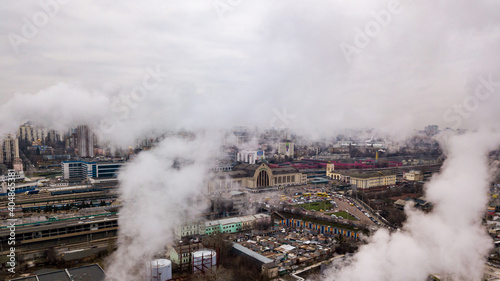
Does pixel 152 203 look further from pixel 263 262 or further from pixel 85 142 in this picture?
pixel 85 142

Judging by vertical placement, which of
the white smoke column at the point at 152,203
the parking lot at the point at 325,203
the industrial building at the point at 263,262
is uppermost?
the white smoke column at the point at 152,203

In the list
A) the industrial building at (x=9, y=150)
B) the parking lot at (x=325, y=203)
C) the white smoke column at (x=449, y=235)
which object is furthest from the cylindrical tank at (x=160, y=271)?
the industrial building at (x=9, y=150)

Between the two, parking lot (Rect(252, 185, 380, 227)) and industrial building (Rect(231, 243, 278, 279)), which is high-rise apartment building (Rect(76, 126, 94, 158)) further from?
industrial building (Rect(231, 243, 278, 279))

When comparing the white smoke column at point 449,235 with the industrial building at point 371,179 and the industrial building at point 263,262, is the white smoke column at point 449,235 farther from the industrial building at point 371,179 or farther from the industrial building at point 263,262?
the industrial building at point 371,179

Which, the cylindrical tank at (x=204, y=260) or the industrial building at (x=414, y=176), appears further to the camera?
the industrial building at (x=414, y=176)

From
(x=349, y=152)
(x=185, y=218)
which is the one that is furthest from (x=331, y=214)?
(x=349, y=152)

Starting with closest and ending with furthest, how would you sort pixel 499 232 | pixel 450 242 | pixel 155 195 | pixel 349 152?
pixel 450 242, pixel 155 195, pixel 499 232, pixel 349 152

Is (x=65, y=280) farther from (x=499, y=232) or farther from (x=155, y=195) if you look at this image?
(x=499, y=232)
